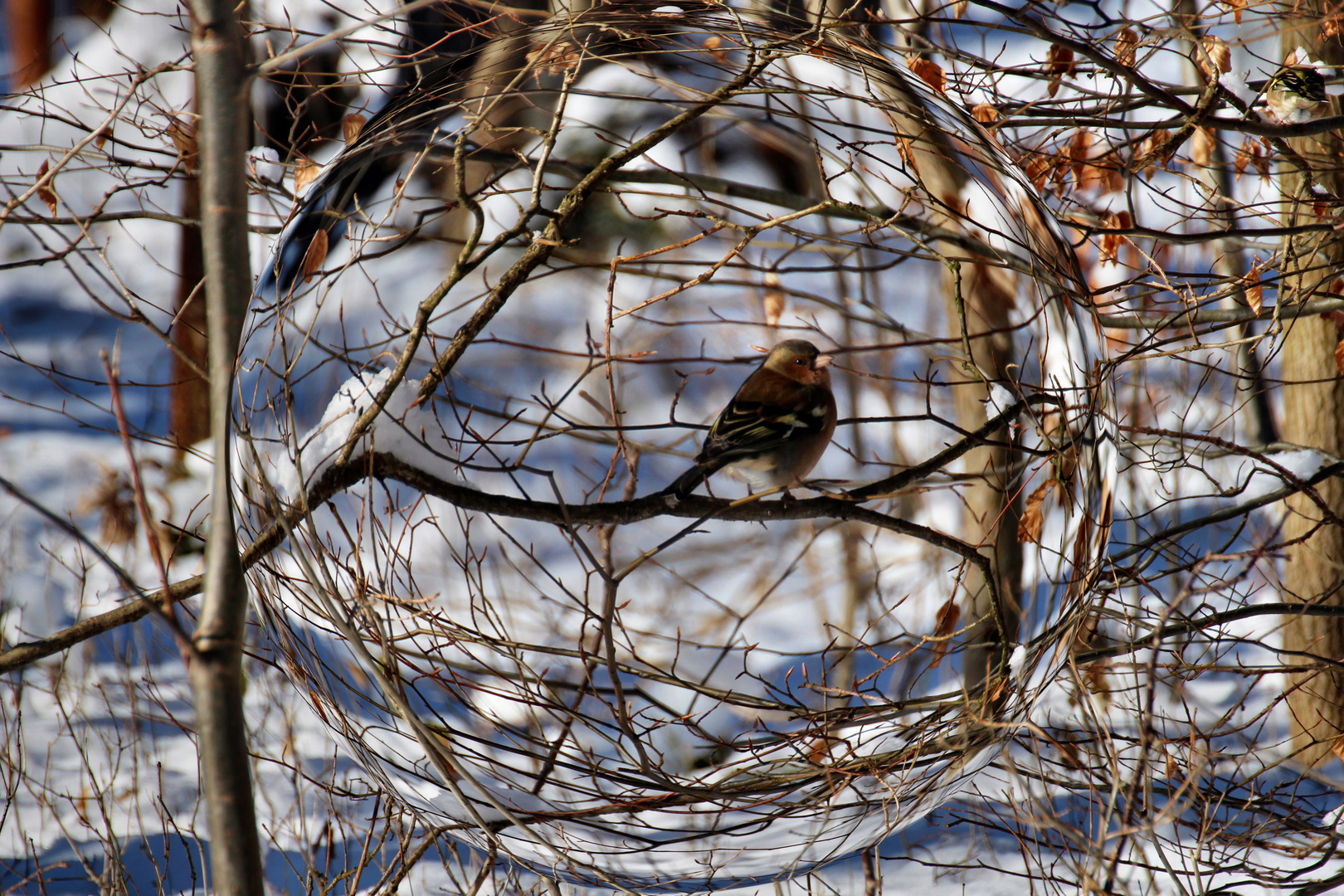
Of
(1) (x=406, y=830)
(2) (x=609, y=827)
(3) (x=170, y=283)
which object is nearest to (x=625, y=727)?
(2) (x=609, y=827)

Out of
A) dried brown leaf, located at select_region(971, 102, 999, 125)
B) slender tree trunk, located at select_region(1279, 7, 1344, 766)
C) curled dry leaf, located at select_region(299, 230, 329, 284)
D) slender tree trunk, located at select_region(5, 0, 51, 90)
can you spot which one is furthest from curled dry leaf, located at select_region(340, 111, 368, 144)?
slender tree trunk, located at select_region(5, 0, 51, 90)

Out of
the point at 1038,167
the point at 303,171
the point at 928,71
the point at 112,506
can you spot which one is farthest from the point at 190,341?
the point at 1038,167

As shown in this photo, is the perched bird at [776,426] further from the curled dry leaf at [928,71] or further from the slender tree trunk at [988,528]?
the curled dry leaf at [928,71]

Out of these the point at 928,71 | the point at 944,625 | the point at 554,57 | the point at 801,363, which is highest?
the point at 928,71

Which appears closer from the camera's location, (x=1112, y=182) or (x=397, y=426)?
(x=397, y=426)

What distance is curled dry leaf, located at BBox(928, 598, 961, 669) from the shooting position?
0.98 m

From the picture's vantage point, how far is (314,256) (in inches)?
41.2

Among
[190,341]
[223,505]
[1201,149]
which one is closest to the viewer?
[223,505]

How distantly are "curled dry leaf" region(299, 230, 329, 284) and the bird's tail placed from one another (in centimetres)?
47

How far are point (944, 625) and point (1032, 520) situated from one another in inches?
5.7

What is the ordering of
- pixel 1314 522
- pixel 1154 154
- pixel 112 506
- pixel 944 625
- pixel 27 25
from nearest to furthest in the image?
pixel 944 625
pixel 1154 154
pixel 1314 522
pixel 112 506
pixel 27 25

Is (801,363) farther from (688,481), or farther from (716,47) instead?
(716,47)

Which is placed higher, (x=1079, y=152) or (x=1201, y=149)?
(x=1201, y=149)

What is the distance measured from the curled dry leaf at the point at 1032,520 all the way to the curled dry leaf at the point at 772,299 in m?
0.33
